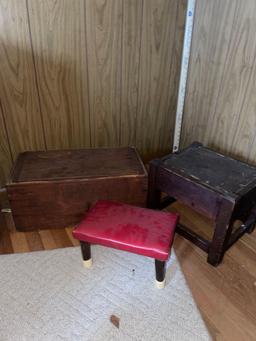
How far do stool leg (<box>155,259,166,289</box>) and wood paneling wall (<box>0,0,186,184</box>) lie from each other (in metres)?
1.01

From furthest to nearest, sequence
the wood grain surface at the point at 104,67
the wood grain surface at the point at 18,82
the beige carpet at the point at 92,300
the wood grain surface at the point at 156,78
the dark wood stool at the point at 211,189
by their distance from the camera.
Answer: the wood grain surface at the point at 156,78
the wood grain surface at the point at 104,67
the wood grain surface at the point at 18,82
the dark wood stool at the point at 211,189
the beige carpet at the point at 92,300

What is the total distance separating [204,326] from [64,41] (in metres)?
1.56

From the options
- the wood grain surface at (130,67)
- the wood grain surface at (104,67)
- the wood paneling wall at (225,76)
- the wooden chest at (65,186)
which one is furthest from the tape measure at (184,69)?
the wooden chest at (65,186)

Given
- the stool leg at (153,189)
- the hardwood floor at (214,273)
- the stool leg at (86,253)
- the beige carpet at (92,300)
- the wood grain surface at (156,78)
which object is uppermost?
the wood grain surface at (156,78)

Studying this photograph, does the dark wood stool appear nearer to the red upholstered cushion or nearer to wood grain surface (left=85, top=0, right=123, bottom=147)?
the red upholstered cushion

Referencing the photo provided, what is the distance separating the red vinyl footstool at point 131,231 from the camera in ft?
3.28

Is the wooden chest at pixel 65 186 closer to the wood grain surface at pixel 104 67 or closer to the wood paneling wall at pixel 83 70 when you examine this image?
the wood paneling wall at pixel 83 70

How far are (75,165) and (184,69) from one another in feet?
3.35

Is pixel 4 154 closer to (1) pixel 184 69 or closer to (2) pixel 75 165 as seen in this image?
(2) pixel 75 165

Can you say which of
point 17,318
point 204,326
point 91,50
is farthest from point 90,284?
point 91,50

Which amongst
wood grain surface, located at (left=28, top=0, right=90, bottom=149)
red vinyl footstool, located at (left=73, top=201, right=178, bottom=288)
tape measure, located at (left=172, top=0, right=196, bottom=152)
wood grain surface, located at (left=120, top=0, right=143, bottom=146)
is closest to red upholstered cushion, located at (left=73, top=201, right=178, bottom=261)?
red vinyl footstool, located at (left=73, top=201, right=178, bottom=288)

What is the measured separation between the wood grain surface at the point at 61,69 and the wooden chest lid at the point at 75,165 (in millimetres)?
212

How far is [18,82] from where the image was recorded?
1.42 metres

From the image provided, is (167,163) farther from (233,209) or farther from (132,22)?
(132,22)
